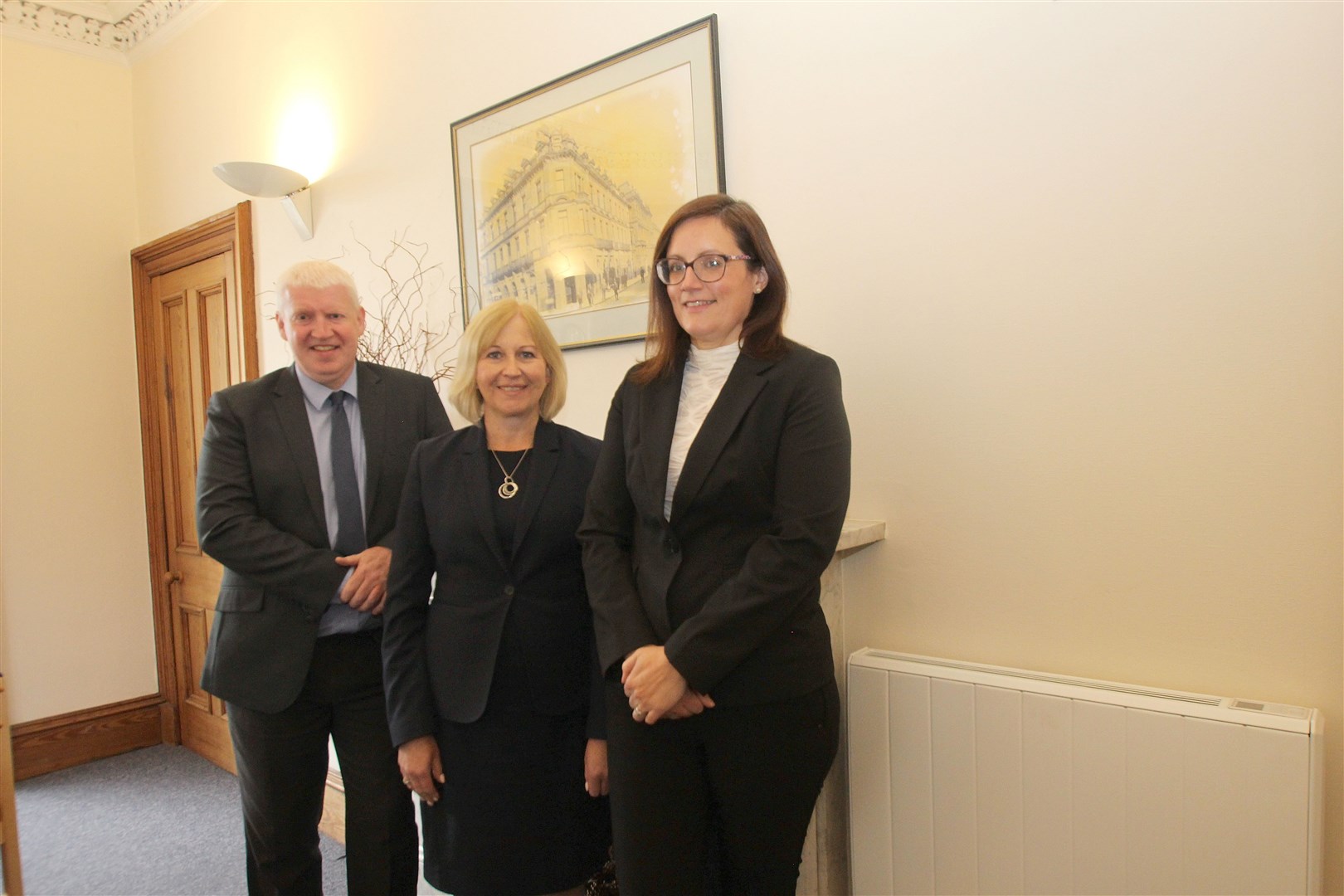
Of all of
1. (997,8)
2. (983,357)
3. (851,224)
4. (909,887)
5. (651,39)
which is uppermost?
(651,39)

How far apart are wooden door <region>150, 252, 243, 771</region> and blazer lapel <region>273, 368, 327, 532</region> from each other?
80.4 inches

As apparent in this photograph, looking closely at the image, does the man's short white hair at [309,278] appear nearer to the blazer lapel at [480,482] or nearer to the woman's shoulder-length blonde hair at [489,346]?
the woman's shoulder-length blonde hair at [489,346]

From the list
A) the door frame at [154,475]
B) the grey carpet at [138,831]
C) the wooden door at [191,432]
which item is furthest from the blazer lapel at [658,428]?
the door frame at [154,475]

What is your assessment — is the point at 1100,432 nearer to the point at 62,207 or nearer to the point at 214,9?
the point at 214,9

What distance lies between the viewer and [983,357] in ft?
5.37

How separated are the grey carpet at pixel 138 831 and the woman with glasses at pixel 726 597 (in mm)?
1733

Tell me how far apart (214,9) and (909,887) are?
3960mm

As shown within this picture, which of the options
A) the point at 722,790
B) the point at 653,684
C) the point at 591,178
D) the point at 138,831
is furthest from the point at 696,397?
the point at 138,831

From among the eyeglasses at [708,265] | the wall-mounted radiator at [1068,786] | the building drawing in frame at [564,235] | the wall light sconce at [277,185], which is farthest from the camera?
the wall light sconce at [277,185]

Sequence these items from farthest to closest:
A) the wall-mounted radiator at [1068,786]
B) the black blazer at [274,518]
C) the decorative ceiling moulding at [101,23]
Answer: the decorative ceiling moulding at [101,23] < the black blazer at [274,518] < the wall-mounted radiator at [1068,786]

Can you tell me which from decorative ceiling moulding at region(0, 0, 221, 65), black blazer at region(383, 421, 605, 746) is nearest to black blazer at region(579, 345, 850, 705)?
black blazer at region(383, 421, 605, 746)

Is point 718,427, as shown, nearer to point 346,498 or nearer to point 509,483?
A: point 509,483

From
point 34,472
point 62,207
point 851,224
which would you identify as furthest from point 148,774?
point 851,224

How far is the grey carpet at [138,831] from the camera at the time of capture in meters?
2.72
